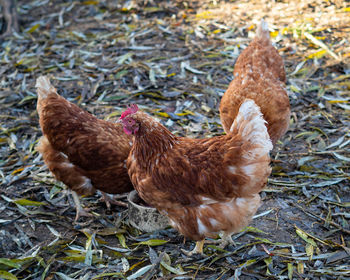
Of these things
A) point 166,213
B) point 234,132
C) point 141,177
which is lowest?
point 166,213

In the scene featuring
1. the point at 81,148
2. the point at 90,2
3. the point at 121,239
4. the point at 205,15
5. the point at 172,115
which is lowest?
the point at 121,239

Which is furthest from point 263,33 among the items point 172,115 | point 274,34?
point 274,34

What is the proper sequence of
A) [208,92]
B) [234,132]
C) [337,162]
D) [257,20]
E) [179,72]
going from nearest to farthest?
[234,132]
[337,162]
[208,92]
[179,72]
[257,20]

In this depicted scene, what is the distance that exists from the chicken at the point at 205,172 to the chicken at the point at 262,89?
857 mm

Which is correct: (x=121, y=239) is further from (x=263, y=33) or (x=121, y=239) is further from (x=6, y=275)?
(x=263, y=33)

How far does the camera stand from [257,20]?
6676 mm

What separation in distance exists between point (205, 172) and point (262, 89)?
1.29 metres

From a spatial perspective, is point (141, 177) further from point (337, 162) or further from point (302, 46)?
point (302, 46)

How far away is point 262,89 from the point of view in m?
3.77

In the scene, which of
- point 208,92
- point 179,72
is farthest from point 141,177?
point 179,72

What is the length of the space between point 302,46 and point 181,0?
8.53ft

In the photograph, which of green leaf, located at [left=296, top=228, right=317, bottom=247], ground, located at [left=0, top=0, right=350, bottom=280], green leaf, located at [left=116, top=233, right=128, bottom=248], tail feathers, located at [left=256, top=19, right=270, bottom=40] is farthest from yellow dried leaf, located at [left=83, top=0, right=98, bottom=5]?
green leaf, located at [left=296, top=228, right=317, bottom=247]

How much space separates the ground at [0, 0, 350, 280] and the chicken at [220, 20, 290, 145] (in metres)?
0.64

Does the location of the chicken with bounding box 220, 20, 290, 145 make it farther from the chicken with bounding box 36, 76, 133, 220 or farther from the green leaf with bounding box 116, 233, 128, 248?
the green leaf with bounding box 116, 233, 128, 248
